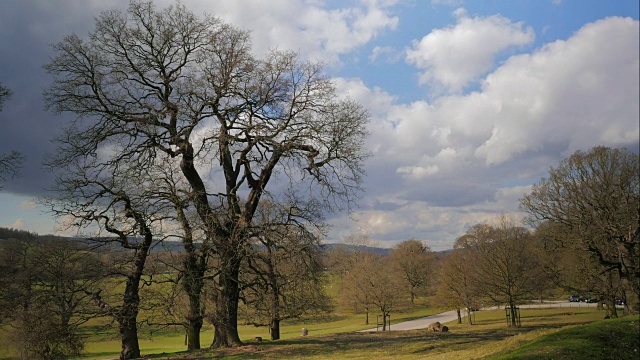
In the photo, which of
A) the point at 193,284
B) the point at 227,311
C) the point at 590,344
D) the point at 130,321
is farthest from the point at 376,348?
the point at 130,321

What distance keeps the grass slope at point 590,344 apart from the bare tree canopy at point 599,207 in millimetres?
17272

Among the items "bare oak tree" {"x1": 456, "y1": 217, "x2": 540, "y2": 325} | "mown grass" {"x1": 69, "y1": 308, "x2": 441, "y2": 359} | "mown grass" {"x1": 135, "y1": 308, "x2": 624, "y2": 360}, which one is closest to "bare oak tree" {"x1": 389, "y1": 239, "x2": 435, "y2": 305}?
"mown grass" {"x1": 69, "y1": 308, "x2": 441, "y2": 359}

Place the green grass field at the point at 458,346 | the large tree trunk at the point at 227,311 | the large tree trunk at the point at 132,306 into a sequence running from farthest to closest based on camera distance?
the large tree trunk at the point at 227,311, the large tree trunk at the point at 132,306, the green grass field at the point at 458,346

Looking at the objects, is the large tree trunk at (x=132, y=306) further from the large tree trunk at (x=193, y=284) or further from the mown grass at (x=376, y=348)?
the large tree trunk at (x=193, y=284)

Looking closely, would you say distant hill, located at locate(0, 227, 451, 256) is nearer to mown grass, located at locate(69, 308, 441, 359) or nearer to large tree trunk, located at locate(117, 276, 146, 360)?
large tree trunk, located at locate(117, 276, 146, 360)

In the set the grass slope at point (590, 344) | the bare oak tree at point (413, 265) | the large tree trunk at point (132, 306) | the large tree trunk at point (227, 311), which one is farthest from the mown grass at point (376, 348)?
the bare oak tree at point (413, 265)

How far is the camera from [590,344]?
46.0 feet

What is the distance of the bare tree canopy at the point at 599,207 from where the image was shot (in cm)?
3173

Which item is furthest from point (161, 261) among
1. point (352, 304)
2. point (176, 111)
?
point (352, 304)

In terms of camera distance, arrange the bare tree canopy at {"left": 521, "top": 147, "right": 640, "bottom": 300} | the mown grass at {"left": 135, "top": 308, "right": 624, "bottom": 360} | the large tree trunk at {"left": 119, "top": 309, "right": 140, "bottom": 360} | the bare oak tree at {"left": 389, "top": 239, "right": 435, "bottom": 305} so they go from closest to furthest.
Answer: the mown grass at {"left": 135, "top": 308, "right": 624, "bottom": 360}
the large tree trunk at {"left": 119, "top": 309, "right": 140, "bottom": 360}
the bare tree canopy at {"left": 521, "top": 147, "right": 640, "bottom": 300}
the bare oak tree at {"left": 389, "top": 239, "right": 435, "bottom": 305}

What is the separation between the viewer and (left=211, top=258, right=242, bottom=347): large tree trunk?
20875 mm

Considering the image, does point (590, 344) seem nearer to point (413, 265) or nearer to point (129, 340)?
point (129, 340)

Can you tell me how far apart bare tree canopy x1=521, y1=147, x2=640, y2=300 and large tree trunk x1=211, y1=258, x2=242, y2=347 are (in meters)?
26.0

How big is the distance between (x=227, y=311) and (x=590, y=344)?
573 inches
